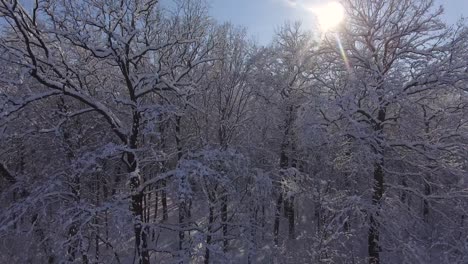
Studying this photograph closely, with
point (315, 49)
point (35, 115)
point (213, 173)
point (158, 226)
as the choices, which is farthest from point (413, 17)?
point (35, 115)

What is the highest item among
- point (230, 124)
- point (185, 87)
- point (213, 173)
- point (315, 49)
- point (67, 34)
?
point (315, 49)

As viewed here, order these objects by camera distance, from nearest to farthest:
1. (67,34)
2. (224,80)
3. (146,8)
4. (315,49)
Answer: (67,34), (146,8), (315,49), (224,80)

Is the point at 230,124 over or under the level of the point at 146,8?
under

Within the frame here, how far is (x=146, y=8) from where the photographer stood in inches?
341

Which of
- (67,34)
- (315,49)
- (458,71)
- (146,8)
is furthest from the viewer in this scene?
(315,49)

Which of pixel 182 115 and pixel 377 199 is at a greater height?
pixel 182 115

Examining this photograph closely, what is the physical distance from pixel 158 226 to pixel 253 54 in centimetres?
967

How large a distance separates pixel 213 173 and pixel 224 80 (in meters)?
7.40

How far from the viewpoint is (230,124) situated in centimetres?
1444

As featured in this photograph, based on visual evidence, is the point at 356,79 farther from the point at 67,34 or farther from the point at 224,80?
the point at 67,34

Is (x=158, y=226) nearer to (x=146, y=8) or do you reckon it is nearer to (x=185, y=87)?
(x=185, y=87)

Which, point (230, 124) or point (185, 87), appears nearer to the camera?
point (185, 87)

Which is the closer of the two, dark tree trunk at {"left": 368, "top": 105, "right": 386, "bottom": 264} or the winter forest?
the winter forest

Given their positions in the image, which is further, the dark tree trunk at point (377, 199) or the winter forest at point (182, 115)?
the dark tree trunk at point (377, 199)
